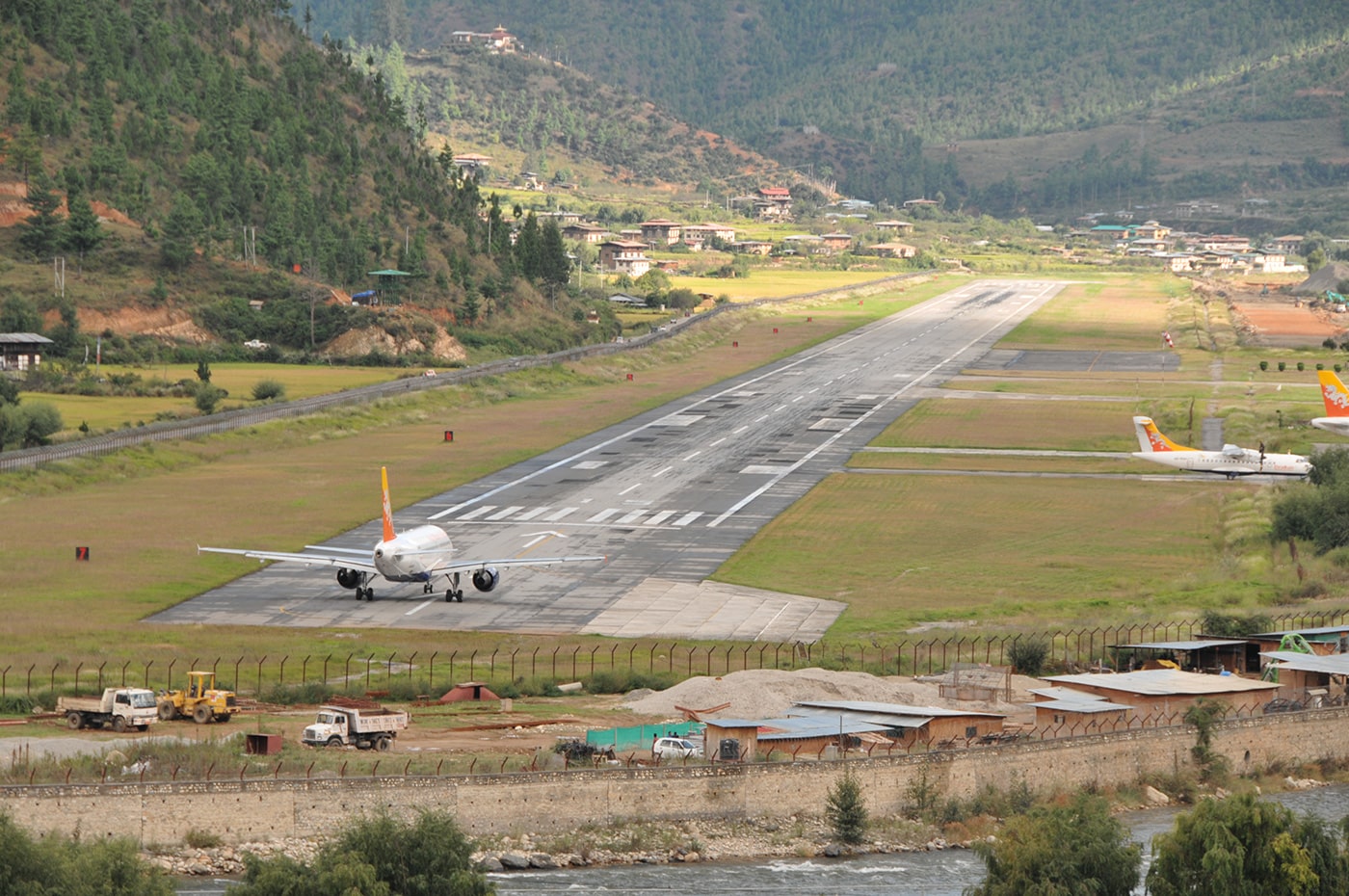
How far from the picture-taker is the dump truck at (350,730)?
64188 millimetres

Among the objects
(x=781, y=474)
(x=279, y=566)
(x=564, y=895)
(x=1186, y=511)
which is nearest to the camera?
(x=564, y=895)

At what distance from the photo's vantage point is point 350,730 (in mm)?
64438

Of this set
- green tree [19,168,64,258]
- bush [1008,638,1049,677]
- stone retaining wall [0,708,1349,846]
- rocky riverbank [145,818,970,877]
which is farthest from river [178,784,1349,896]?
green tree [19,168,64,258]

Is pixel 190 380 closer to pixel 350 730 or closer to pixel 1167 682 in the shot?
pixel 350 730

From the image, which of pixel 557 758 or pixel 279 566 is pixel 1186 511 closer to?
pixel 279 566

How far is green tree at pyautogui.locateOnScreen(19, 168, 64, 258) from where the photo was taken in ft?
635

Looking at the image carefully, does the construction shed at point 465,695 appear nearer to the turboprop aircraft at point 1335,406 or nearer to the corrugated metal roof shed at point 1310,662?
the corrugated metal roof shed at point 1310,662

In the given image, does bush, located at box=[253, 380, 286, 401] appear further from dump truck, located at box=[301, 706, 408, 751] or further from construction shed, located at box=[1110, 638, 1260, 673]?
dump truck, located at box=[301, 706, 408, 751]

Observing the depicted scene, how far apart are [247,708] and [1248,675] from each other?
42.5 meters

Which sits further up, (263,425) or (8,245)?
(8,245)

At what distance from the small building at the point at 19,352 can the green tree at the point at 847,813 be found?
385 feet

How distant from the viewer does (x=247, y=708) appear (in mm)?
70750

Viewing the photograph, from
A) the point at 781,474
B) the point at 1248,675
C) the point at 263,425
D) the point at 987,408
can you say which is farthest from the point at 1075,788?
the point at 987,408

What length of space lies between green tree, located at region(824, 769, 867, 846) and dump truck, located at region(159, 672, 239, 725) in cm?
2127
